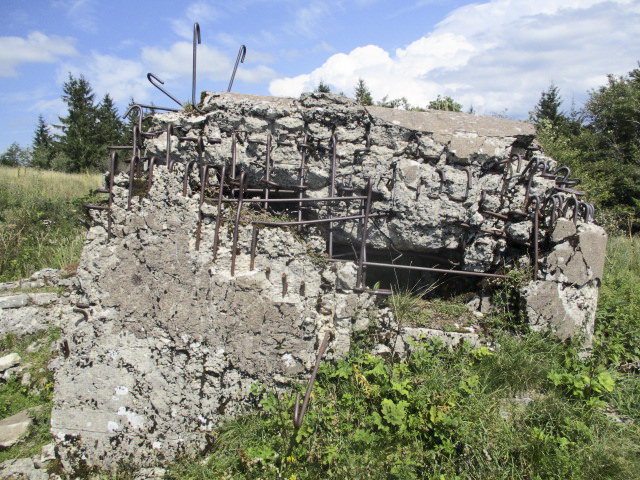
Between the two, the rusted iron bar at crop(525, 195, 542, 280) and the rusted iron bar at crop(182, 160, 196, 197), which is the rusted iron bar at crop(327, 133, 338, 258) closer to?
the rusted iron bar at crop(182, 160, 196, 197)

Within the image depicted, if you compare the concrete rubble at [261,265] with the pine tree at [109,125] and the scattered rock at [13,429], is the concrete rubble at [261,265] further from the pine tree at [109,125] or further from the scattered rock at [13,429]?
the pine tree at [109,125]

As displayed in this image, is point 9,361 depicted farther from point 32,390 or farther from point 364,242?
point 364,242

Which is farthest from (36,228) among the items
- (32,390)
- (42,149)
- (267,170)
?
(42,149)

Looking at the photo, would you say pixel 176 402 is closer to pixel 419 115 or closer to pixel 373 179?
pixel 373 179

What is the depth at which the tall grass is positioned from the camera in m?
6.56

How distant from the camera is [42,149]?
30375mm

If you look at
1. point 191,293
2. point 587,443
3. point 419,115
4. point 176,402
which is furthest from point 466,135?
point 176,402

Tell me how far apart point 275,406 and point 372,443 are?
69 centimetres

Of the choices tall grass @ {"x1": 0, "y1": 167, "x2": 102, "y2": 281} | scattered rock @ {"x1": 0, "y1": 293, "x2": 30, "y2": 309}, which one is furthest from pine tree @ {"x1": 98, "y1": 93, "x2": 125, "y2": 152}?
scattered rock @ {"x1": 0, "y1": 293, "x2": 30, "y2": 309}

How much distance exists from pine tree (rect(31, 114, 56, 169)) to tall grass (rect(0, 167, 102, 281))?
17147 millimetres

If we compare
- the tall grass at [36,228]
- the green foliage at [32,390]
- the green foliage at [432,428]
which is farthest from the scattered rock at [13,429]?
the tall grass at [36,228]

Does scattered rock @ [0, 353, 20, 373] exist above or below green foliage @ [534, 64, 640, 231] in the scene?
below

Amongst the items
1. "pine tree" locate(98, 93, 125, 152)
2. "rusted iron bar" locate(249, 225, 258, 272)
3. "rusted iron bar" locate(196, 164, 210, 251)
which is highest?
"pine tree" locate(98, 93, 125, 152)

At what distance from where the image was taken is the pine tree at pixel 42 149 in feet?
89.9
